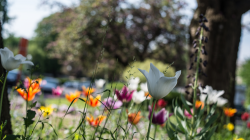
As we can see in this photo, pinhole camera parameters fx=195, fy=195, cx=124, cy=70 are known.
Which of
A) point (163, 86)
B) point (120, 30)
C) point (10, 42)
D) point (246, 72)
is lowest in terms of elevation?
point (163, 86)

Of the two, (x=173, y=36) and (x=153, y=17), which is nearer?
(x=153, y=17)

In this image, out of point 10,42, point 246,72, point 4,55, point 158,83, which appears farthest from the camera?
point 10,42

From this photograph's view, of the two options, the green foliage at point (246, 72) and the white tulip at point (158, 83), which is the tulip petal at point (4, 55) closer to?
the white tulip at point (158, 83)

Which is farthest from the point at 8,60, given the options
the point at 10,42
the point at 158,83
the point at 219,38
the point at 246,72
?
the point at 10,42

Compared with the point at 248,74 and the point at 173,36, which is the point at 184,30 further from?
the point at 248,74

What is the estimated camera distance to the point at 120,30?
10.7m

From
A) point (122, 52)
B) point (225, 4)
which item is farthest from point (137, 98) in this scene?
point (122, 52)

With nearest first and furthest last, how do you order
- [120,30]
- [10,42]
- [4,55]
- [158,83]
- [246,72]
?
1. [158,83]
2. [4,55]
3. [120,30]
4. [246,72]
5. [10,42]

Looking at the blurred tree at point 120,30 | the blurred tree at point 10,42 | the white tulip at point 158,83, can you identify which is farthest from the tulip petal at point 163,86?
the blurred tree at point 10,42

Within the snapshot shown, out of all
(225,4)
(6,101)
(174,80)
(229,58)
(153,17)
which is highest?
(153,17)

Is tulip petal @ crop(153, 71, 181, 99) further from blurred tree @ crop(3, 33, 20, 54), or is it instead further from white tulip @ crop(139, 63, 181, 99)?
blurred tree @ crop(3, 33, 20, 54)

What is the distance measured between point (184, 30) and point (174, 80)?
483 inches

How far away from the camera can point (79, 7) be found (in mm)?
9914

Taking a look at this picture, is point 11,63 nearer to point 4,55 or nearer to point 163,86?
point 4,55
